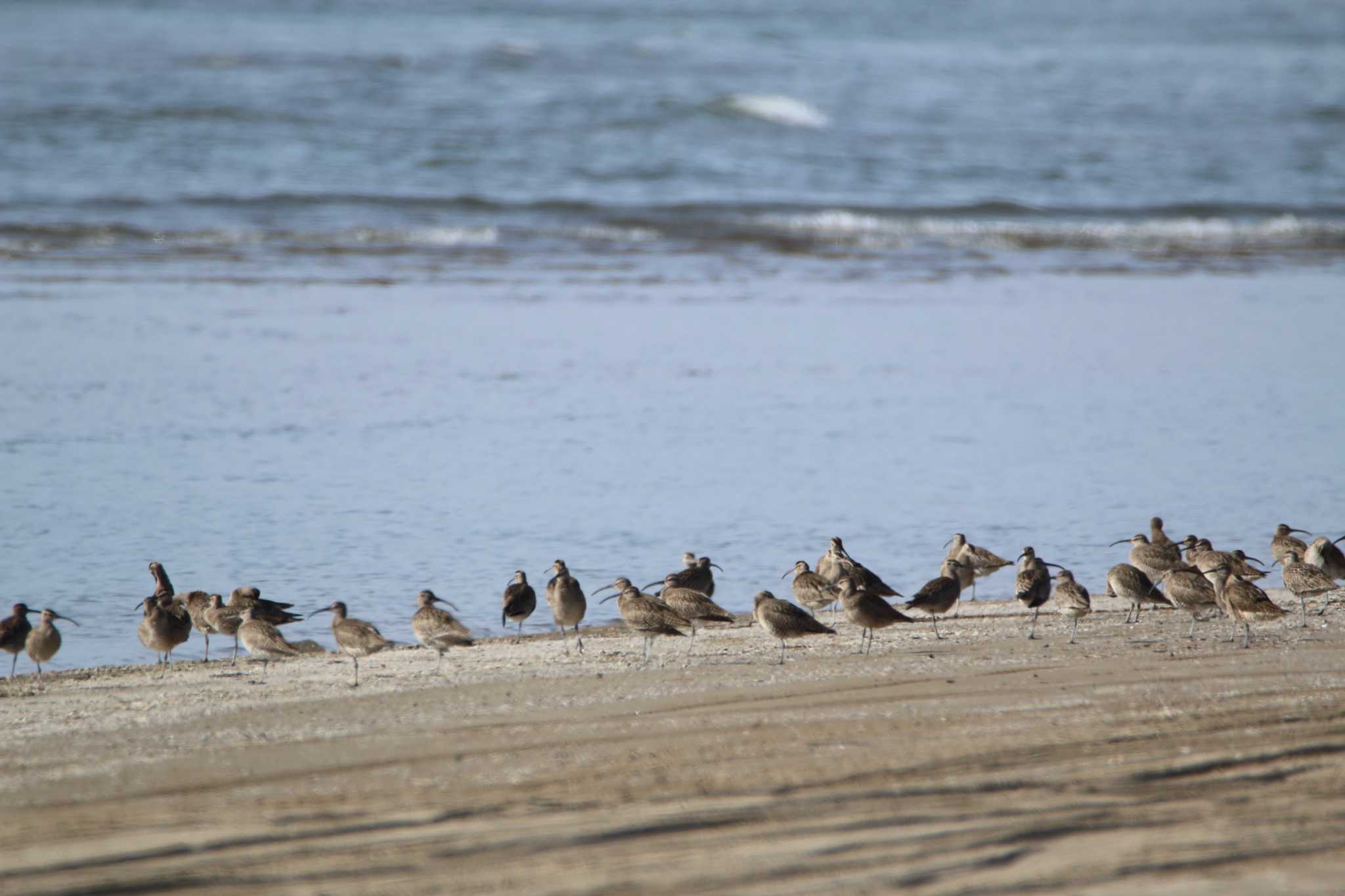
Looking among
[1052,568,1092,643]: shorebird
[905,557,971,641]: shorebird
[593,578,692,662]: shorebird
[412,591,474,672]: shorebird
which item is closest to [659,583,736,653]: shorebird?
[593,578,692,662]: shorebird

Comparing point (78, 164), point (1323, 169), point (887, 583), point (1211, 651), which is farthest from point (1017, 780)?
point (1323, 169)

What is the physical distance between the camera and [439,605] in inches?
308

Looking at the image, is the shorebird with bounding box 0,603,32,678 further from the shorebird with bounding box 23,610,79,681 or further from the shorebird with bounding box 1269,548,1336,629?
the shorebird with bounding box 1269,548,1336,629

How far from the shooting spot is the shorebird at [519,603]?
7.63 metres

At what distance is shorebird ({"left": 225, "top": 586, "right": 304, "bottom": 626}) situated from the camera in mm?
7231

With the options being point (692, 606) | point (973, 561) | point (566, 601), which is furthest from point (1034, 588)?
point (566, 601)

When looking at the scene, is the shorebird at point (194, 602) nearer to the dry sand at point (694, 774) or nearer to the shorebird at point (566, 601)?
the dry sand at point (694, 774)

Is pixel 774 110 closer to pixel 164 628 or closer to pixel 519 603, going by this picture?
pixel 519 603

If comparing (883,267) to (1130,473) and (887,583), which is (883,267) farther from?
(887,583)

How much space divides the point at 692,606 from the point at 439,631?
1.23m

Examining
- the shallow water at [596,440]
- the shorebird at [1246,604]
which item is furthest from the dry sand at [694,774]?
the shallow water at [596,440]

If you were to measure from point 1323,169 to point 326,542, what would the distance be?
31.2m

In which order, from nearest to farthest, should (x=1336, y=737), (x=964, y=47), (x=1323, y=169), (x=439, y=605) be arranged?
(x=1336, y=737) → (x=439, y=605) → (x=1323, y=169) → (x=964, y=47)

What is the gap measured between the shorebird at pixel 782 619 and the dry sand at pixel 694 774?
4.4 inches
